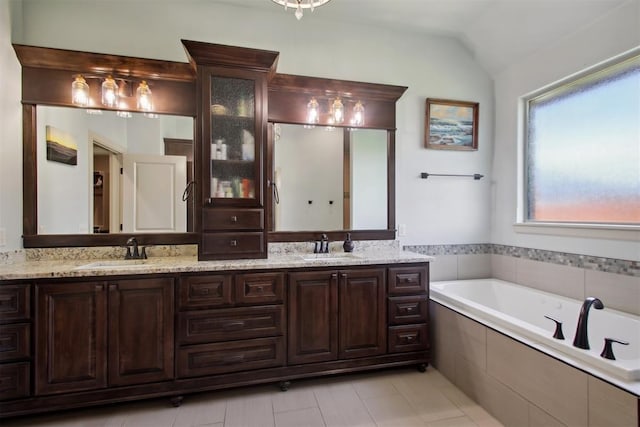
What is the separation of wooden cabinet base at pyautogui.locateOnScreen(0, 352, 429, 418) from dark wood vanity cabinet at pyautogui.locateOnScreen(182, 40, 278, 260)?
2.58 feet

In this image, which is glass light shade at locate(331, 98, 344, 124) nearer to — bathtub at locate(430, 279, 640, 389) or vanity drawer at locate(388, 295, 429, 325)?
vanity drawer at locate(388, 295, 429, 325)

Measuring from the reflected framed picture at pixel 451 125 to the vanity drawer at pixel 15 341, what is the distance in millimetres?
3223

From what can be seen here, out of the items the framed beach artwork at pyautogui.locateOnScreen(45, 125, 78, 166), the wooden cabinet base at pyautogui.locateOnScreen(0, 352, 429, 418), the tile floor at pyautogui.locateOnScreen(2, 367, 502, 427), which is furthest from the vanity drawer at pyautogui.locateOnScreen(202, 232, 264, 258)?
the framed beach artwork at pyautogui.locateOnScreen(45, 125, 78, 166)

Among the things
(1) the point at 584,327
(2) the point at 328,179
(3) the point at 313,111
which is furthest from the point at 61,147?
(1) the point at 584,327

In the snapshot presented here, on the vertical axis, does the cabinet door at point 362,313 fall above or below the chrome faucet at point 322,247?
below

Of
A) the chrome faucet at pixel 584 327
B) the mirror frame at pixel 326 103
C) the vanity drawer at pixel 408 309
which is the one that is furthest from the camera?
the mirror frame at pixel 326 103

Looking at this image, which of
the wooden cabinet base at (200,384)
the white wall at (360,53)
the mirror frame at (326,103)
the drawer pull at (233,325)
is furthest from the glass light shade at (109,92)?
the wooden cabinet base at (200,384)

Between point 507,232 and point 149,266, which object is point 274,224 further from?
point 507,232

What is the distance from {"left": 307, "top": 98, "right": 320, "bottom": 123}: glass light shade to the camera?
2658mm

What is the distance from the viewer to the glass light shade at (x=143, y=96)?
Result: 7.76ft

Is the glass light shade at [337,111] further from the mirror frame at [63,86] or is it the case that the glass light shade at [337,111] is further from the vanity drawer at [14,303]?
the vanity drawer at [14,303]

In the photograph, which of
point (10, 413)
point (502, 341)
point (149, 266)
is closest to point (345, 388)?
point (502, 341)

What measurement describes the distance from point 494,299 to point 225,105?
2.90 meters

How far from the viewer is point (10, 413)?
180cm
